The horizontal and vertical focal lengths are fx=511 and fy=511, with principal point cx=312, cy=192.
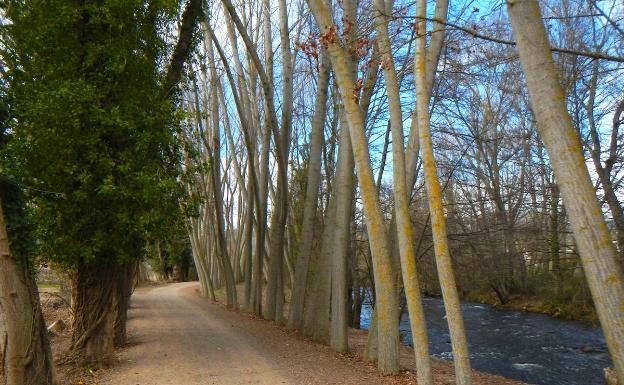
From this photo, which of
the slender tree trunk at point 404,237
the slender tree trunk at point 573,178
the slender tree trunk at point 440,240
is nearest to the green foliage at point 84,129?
the slender tree trunk at point 404,237

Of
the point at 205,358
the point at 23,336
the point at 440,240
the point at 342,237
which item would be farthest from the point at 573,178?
the point at 205,358

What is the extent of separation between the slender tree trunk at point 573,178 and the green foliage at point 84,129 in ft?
19.8

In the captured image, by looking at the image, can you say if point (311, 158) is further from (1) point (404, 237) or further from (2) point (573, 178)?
(2) point (573, 178)

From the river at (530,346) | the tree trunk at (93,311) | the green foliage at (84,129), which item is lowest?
the river at (530,346)

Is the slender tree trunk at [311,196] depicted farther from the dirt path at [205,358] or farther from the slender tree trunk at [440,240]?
the slender tree trunk at [440,240]

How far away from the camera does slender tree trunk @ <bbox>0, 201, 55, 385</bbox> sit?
5.84 meters

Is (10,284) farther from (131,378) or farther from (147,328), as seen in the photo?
(147,328)

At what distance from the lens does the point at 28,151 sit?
26.2 ft

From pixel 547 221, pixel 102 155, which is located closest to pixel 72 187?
pixel 102 155

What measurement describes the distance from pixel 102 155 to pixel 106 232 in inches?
52.9

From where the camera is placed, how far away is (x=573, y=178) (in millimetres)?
4129

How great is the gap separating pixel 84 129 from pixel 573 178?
287 inches

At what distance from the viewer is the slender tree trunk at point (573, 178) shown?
12.6 ft

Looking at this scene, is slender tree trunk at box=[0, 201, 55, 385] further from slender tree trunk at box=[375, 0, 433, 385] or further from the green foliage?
slender tree trunk at box=[375, 0, 433, 385]
